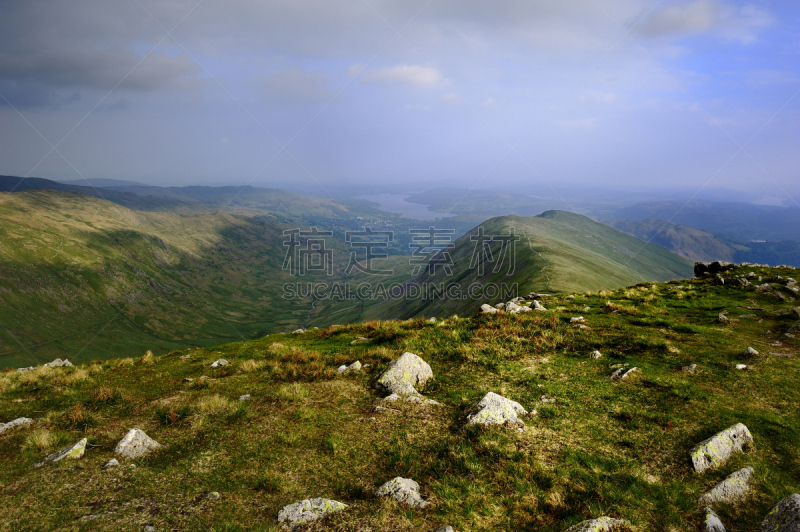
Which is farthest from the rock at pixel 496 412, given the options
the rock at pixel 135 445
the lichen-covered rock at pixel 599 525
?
the rock at pixel 135 445

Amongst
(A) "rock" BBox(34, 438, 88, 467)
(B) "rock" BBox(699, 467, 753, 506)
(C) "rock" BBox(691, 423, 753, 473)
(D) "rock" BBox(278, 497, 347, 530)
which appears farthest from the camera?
(A) "rock" BBox(34, 438, 88, 467)

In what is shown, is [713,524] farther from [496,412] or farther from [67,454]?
[67,454]

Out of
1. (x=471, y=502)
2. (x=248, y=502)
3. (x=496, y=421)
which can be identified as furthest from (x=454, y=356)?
(x=248, y=502)

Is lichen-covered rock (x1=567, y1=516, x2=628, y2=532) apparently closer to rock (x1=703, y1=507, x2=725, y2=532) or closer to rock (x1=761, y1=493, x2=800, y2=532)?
rock (x1=703, y1=507, x2=725, y2=532)

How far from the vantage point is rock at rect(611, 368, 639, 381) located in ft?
45.0

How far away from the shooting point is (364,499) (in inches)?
325

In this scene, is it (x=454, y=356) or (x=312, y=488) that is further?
(x=454, y=356)

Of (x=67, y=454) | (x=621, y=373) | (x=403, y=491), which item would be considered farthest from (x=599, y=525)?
(x=67, y=454)

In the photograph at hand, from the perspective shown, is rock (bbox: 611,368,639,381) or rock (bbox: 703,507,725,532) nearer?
rock (bbox: 703,507,725,532)

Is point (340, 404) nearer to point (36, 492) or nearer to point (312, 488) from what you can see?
point (312, 488)

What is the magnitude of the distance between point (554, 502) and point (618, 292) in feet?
93.9

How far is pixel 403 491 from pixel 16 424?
588 inches

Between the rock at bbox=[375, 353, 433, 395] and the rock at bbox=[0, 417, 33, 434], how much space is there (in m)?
13.2

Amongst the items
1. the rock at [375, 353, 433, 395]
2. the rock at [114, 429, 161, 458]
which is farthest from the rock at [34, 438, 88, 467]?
the rock at [375, 353, 433, 395]
